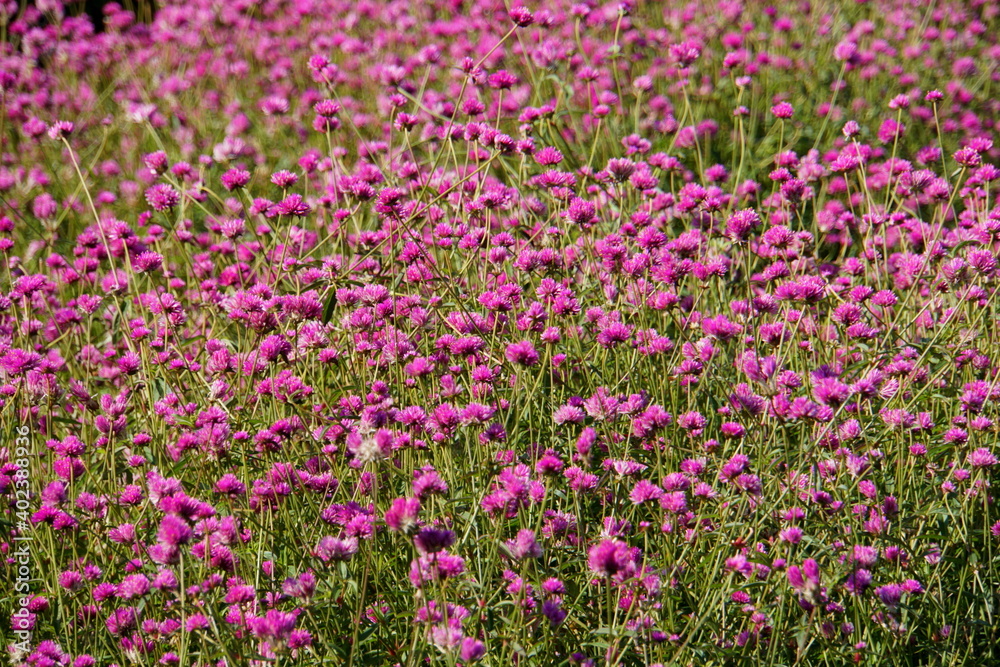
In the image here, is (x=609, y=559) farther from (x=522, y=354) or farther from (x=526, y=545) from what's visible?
(x=522, y=354)

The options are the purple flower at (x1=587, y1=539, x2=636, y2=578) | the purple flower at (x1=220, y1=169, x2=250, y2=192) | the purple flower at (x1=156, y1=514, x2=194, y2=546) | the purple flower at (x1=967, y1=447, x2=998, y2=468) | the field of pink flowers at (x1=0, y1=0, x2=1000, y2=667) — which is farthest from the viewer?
the purple flower at (x1=220, y1=169, x2=250, y2=192)

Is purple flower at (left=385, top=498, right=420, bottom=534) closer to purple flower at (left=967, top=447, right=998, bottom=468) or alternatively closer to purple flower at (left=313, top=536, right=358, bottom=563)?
purple flower at (left=313, top=536, right=358, bottom=563)

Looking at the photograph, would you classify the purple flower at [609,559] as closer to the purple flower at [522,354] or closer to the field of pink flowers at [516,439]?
the field of pink flowers at [516,439]

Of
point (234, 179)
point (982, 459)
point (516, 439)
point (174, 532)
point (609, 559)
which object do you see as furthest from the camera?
point (234, 179)

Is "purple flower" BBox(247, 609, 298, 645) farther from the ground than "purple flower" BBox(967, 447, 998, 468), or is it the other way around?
"purple flower" BBox(967, 447, 998, 468)

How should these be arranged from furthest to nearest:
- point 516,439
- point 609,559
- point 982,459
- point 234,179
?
point 234,179, point 516,439, point 982,459, point 609,559

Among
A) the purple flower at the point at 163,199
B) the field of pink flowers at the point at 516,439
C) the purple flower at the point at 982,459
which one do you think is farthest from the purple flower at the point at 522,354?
the purple flower at the point at 163,199

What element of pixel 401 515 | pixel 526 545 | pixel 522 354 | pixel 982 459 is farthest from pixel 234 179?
pixel 982 459

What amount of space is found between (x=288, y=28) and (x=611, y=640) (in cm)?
623

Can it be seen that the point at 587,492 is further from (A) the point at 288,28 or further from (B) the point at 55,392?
(A) the point at 288,28

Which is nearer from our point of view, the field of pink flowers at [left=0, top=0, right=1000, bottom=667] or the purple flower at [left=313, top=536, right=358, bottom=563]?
the purple flower at [left=313, top=536, right=358, bottom=563]

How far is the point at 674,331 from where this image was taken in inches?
129

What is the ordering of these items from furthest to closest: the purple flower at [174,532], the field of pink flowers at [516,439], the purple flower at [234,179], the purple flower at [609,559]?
the purple flower at [234,179], the field of pink flowers at [516,439], the purple flower at [174,532], the purple flower at [609,559]

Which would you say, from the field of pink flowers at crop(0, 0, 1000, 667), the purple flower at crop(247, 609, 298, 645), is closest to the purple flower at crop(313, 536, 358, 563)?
the field of pink flowers at crop(0, 0, 1000, 667)
